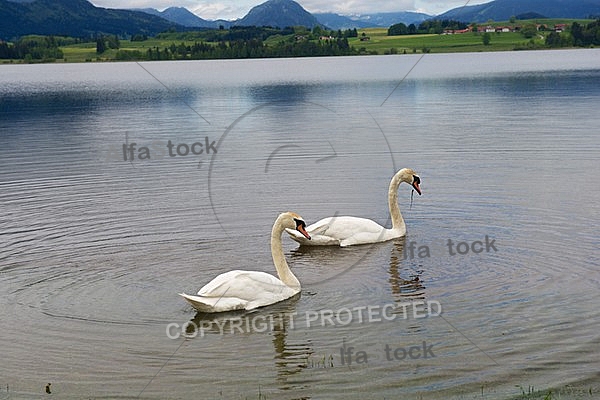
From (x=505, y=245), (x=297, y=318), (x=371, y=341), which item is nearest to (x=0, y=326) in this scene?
(x=297, y=318)

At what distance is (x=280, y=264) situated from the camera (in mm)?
17281

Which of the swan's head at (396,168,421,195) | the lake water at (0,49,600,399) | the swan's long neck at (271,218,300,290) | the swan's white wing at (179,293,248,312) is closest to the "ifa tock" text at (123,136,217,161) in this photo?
the lake water at (0,49,600,399)

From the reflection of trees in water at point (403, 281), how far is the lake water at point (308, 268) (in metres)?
0.07

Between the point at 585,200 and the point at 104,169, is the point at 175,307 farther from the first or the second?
the point at 104,169

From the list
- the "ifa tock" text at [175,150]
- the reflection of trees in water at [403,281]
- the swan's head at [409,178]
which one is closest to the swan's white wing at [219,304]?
the reflection of trees in water at [403,281]

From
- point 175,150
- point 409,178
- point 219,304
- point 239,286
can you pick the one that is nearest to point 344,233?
point 409,178

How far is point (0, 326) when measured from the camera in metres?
15.4

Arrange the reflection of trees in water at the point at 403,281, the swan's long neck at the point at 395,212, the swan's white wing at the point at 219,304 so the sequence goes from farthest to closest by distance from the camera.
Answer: the swan's long neck at the point at 395,212 < the reflection of trees in water at the point at 403,281 < the swan's white wing at the point at 219,304

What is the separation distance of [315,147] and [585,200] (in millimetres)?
15361

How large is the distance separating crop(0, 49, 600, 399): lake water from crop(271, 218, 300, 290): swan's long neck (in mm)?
538

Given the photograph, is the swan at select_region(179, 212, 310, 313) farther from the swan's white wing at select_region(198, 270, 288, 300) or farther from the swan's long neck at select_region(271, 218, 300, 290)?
the swan's long neck at select_region(271, 218, 300, 290)

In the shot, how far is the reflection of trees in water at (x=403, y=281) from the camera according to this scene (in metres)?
16.8

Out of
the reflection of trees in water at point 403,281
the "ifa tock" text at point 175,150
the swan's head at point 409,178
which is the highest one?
the swan's head at point 409,178

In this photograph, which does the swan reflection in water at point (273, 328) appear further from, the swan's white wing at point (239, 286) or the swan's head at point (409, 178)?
the swan's head at point (409, 178)
